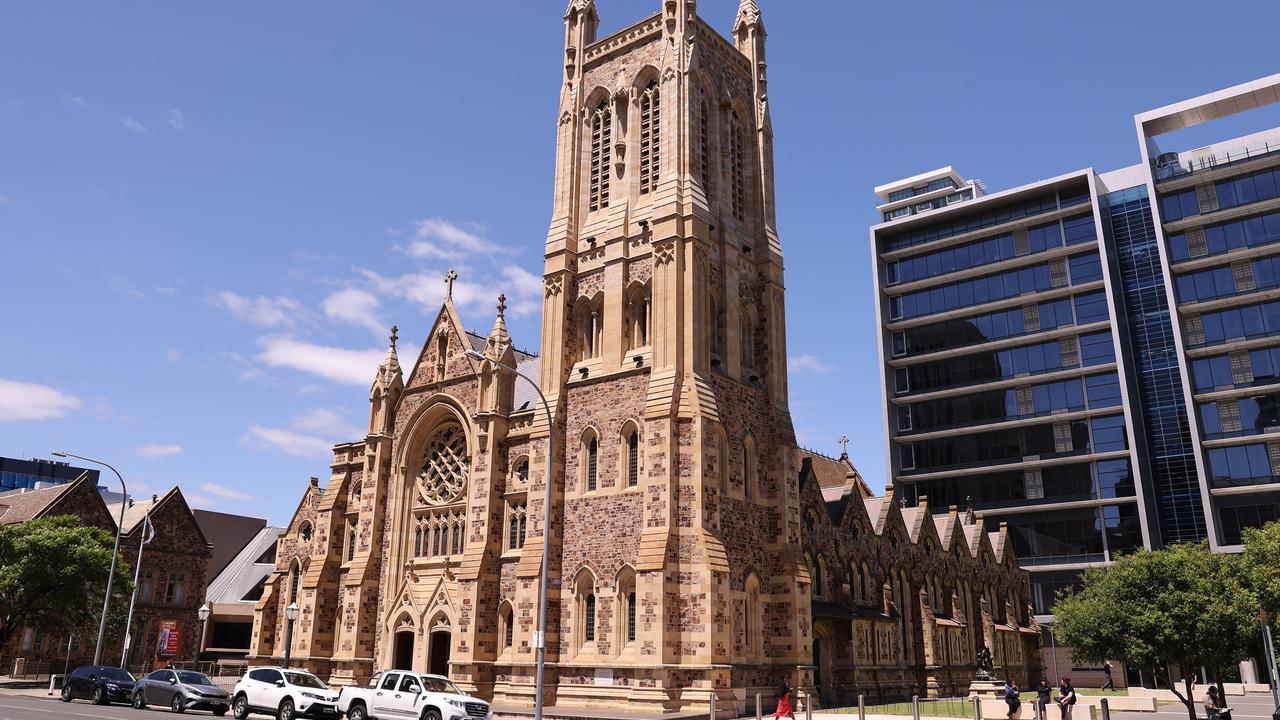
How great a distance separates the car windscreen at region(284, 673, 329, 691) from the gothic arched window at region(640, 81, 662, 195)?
75.6 feet

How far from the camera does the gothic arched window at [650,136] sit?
41.6m

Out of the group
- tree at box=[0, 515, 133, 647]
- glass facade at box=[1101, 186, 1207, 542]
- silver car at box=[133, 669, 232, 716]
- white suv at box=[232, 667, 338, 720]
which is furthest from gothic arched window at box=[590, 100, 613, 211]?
glass facade at box=[1101, 186, 1207, 542]

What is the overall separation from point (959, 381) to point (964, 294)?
7.35m

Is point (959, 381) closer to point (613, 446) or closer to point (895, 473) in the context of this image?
point (895, 473)

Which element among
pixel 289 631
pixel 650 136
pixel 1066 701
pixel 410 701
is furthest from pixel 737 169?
pixel 289 631

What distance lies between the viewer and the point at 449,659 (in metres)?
39.4

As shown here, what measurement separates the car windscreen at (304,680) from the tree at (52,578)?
77.6ft

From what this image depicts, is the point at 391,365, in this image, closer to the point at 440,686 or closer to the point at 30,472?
the point at 440,686

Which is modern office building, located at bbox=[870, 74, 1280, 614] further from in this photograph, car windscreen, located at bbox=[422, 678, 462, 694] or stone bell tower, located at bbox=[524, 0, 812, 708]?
car windscreen, located at bbox=[422, 678, 462, 694]

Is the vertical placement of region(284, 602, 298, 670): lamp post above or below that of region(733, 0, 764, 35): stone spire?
below

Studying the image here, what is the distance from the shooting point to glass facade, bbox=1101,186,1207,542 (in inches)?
2744

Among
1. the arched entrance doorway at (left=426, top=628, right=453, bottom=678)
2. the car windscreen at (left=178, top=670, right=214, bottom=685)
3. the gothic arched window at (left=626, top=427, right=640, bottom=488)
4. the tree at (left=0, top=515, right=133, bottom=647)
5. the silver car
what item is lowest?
the silver car

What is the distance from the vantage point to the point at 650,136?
4231 centimetres

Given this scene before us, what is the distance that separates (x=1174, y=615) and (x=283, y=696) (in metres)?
28.3
